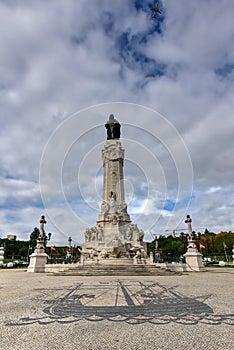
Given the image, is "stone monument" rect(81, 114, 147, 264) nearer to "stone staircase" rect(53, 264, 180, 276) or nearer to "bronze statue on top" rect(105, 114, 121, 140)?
"bronze statue on top" rect(105, 114, 121, 140)

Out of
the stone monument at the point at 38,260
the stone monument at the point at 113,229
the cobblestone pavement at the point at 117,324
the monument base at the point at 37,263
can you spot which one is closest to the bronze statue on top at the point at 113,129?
the stone monument at the point at 113,229

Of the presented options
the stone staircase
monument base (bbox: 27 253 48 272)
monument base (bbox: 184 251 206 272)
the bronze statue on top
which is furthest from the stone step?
the bronze statue on top

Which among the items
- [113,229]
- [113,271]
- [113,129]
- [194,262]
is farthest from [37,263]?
[113,129]

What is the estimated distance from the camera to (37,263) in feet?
74.0

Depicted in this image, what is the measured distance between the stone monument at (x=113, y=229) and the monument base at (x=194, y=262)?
14.5 ft

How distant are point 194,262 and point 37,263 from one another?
598 inches

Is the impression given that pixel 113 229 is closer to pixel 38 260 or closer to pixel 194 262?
pixel 38 260

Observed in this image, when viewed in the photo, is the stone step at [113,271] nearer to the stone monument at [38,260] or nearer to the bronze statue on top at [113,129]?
the stone monument at [38,260]

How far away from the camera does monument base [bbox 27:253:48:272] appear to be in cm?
2219

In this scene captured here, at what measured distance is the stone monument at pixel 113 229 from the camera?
2358 cm

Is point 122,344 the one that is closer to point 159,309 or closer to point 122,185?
point 159,309

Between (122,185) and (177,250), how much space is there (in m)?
34.9

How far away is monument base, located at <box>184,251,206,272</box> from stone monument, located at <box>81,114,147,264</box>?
4.43 m

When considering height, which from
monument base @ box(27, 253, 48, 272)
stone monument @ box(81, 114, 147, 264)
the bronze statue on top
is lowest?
monument base @ box(27, 253, 48, 272)
